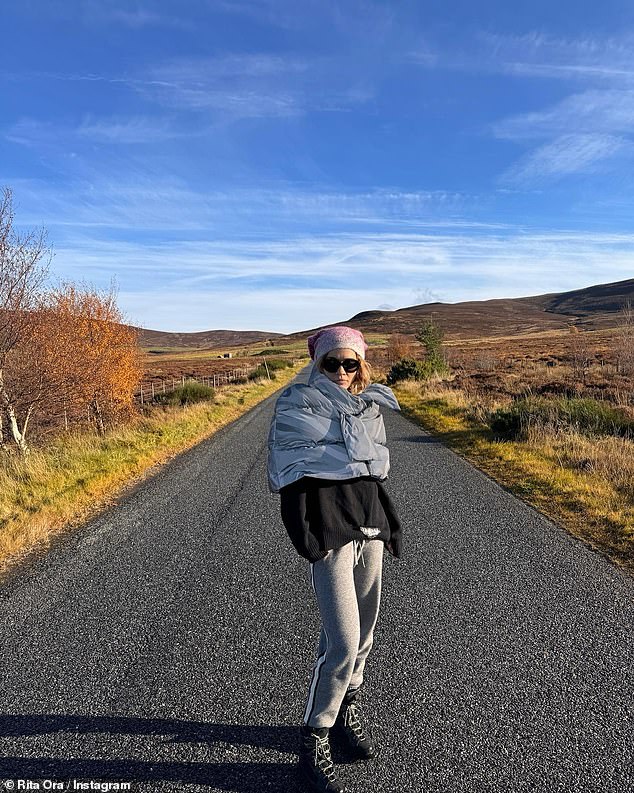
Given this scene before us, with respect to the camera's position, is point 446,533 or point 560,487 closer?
point 446,533

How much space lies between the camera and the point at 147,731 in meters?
2.56

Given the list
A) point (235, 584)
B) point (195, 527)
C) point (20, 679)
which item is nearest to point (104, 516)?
point (195, 527)

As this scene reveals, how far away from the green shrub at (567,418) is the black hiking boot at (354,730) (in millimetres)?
8925

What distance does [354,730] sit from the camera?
2439 millimetres

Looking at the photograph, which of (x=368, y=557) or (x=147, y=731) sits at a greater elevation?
(x=368, y=557)

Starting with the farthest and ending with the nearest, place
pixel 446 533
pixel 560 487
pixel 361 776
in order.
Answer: pixel 560 487 < pixel 446 533 < pixel 361 776

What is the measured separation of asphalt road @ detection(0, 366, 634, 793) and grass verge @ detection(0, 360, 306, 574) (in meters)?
0.55

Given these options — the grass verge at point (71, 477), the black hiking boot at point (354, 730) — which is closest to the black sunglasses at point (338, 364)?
the black hiking boot at point (354, 730)

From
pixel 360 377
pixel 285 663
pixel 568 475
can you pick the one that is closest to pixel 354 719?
pixel 285 663

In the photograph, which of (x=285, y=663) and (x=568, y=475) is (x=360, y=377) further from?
(x=568, y=475)

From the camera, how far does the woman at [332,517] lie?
224 cm

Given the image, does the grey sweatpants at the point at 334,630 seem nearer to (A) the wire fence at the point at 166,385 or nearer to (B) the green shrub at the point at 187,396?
(B) the green shrub at the point at 187,396

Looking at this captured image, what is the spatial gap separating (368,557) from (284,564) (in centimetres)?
250

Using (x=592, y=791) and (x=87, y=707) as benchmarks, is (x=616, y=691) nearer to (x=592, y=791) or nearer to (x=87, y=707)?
(x=592, y=791)
